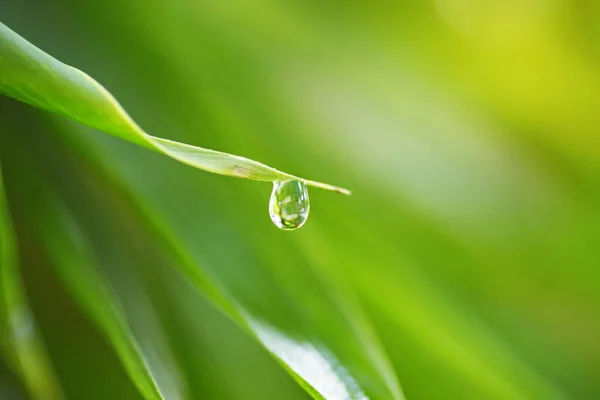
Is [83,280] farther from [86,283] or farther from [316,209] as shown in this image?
[316,209]

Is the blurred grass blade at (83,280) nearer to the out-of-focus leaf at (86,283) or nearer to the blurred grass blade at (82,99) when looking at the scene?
the out-of-focus leaf at (86,283)

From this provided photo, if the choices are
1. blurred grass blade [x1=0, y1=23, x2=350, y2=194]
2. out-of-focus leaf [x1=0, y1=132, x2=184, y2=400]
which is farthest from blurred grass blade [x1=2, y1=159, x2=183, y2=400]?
blurred grass blade [x1=0, y1=23, x2=350, y2=194]

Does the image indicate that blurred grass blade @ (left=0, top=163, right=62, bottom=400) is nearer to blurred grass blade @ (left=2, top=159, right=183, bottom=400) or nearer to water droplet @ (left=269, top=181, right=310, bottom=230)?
blurred grass blade @ (left=2, top=159, right=183, bottom=400)

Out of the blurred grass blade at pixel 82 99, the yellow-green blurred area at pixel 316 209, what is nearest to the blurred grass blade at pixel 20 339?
the yellow-green blurred area at pixel 316 209

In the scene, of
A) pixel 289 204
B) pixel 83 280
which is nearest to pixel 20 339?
pixel 83 280

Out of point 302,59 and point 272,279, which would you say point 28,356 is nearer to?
point 272,279
